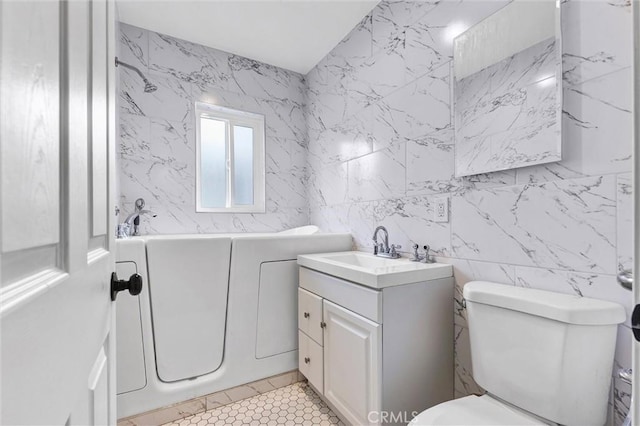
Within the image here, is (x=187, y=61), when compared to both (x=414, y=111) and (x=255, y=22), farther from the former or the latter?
(x=414, y=111)

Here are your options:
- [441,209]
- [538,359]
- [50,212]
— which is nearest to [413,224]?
[441,209]

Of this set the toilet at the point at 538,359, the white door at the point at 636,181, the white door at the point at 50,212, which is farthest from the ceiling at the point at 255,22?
the toilet at the point at 538,359

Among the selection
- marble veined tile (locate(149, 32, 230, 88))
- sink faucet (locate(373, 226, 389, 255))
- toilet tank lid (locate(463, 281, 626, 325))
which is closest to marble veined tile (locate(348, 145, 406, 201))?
sink faucet (locate(373, 226, 389, 255))

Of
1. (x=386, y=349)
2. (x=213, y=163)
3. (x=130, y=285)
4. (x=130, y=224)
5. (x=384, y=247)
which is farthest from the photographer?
(x=213, y=163)

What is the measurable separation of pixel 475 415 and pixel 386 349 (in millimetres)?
359

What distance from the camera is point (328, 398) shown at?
5.09 feet

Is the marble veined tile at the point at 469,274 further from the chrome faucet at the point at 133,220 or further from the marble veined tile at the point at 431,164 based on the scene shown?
the chrome faucet at the point at 133,220

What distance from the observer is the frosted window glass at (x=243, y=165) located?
2.68 meters

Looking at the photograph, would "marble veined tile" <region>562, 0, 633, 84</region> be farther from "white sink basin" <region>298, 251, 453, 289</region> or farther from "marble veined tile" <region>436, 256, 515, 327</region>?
"white sink basin" <region>298, 251, 453, 289</region>

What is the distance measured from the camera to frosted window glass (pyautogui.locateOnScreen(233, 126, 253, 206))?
2.68 meters

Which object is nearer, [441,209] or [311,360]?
[441,209]

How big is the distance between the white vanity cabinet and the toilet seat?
24 cm

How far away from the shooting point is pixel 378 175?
1.96 metres

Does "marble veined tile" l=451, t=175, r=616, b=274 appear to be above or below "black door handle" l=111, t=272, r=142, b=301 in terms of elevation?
above
